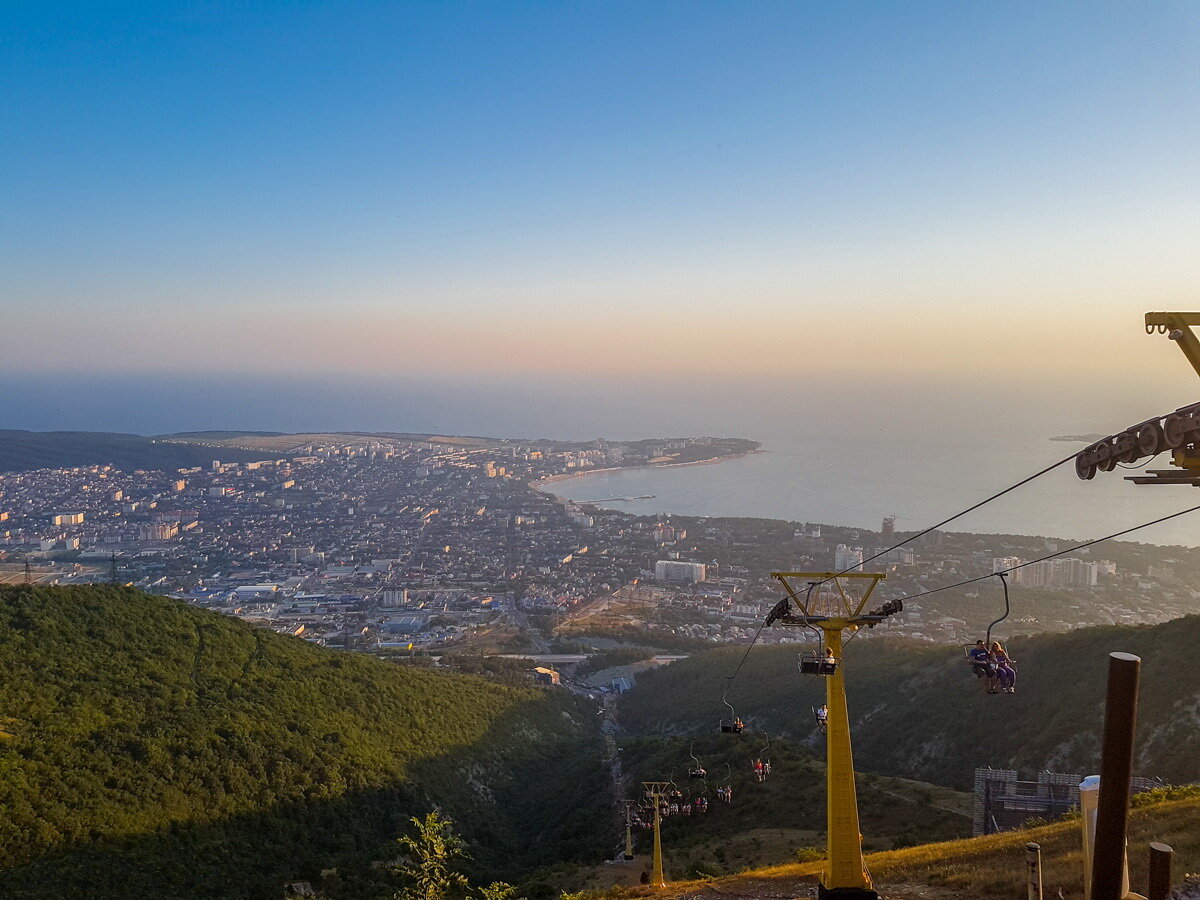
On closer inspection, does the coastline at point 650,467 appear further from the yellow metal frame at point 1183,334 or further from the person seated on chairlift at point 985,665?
the yellow metal frame at point 1183,334

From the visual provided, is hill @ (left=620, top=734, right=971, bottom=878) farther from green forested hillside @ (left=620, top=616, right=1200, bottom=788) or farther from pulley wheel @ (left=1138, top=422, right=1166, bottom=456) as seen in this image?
pulley wheel @ (left=1138, top=422, right=1166, bottom=456)

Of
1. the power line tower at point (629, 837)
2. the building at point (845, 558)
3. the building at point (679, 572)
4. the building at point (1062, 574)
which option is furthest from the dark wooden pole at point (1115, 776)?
the building at point (679, 572)

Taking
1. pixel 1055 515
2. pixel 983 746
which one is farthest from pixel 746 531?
pixel 983 746

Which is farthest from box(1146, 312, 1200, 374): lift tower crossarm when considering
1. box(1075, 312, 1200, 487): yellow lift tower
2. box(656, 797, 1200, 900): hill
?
box(656, 797, 1200, 900): hill

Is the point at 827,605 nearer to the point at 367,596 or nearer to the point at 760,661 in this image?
the point at 760,661

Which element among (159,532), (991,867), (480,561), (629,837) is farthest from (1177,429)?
(159,532)
